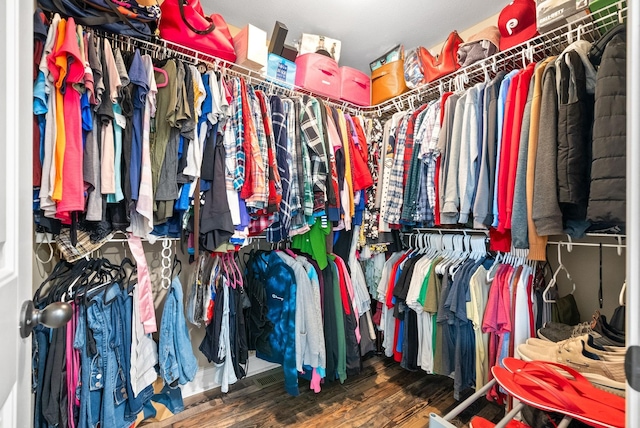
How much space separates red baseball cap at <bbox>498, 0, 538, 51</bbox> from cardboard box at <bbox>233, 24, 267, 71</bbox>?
1.36 metres

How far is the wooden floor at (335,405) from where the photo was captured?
167 centimetres

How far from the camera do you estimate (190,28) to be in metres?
1.53

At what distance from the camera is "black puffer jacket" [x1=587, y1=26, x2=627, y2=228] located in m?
0.96

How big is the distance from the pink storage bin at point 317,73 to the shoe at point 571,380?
1.94 metres

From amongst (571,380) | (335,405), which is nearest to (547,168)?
(571,380)

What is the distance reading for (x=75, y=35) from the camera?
115 cm

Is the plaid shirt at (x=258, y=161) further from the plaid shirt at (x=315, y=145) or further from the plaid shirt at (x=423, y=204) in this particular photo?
the plaid shirt at (x=423, y=204)

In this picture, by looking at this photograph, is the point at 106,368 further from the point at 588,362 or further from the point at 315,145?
the point at 588,362

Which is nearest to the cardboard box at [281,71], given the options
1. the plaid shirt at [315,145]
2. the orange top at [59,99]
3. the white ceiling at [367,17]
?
the plaid shirt at [315,145]

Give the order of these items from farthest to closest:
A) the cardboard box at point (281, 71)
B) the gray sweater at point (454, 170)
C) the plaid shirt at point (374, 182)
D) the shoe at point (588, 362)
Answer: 1. the plaid shirt at point (374, 182)
2. the cardboard box at point (281, 71)
3. the gray sweater at point (454, 170)
4. the shoe at point (588, 362)

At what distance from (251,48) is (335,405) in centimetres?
221

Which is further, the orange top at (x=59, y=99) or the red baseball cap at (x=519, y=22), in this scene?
the red baseball cap at (x=519, y=22)

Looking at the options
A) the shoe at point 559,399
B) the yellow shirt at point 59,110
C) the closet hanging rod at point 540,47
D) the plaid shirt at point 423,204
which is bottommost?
the shoe at point 559,399

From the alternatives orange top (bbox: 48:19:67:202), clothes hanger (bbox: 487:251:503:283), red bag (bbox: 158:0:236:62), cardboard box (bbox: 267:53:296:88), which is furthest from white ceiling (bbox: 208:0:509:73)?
clothes hanger (bbox: 487:251:503:283)
